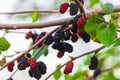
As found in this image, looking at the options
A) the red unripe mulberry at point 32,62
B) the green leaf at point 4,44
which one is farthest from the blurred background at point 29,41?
the red unripe mulberry at point 32,62

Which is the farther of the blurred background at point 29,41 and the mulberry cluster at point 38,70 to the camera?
the blurred background at point 29,41

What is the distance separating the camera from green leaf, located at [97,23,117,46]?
0.79 metres

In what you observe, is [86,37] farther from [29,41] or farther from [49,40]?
[29,41]

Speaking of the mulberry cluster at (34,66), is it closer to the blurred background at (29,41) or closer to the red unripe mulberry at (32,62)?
the red unripe mulberry at (32,62)

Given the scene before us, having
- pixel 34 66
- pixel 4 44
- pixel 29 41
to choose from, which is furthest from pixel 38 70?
pixel 29 41

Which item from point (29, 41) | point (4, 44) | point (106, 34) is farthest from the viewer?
point (29, 41)

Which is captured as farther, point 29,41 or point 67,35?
point 29,41

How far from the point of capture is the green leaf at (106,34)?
0.79 m

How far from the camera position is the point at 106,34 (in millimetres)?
791

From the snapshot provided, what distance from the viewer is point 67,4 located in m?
0.87

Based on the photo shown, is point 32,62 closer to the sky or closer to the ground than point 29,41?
closer to the ground

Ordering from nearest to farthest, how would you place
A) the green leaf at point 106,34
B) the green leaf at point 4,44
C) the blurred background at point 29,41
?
the green leaf at point 106,34, the green leaf at point 4,44, the blurred background at point 29,41

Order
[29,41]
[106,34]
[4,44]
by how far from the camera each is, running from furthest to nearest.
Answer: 1. [29,41]
2. [4,44]
3. [106,34]

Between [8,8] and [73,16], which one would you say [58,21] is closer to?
[73,16]
